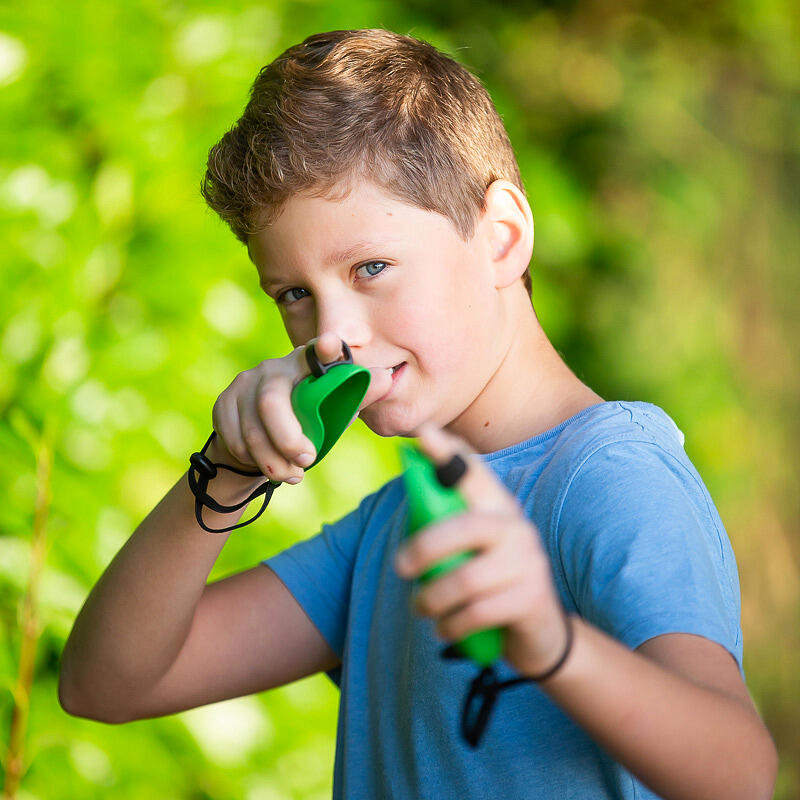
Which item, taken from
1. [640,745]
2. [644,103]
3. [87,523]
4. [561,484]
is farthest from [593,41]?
[640,745]

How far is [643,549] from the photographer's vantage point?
2.35 feet

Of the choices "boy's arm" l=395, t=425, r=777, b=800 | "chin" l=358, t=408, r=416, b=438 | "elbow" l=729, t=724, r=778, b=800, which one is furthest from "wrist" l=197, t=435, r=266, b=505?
"elbow" l=729, t=724, r=778, b=800

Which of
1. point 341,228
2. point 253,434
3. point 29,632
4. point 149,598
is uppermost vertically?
point 341,228

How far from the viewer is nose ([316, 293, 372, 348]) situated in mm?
933

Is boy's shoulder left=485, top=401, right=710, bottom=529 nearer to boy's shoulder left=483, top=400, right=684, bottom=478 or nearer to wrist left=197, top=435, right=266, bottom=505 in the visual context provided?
boy's shoulder left=483, top=400, right=684, bottom=478

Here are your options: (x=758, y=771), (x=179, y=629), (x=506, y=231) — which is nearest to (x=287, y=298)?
(x=506, y=231)

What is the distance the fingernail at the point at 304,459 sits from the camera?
0.83 metres

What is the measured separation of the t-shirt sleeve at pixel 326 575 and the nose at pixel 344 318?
321 millimetres

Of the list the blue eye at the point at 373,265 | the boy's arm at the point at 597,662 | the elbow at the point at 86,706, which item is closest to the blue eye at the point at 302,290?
the blue eye at the point at 373,265

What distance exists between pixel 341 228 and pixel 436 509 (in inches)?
16.9

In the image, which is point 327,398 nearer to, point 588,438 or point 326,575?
point 588,438

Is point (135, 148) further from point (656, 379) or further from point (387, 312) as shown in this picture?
point (656, 379)

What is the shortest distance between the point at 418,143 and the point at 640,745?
62 centimetres

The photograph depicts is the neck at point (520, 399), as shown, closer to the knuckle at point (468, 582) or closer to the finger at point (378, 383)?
the finger at point (378, 383)
